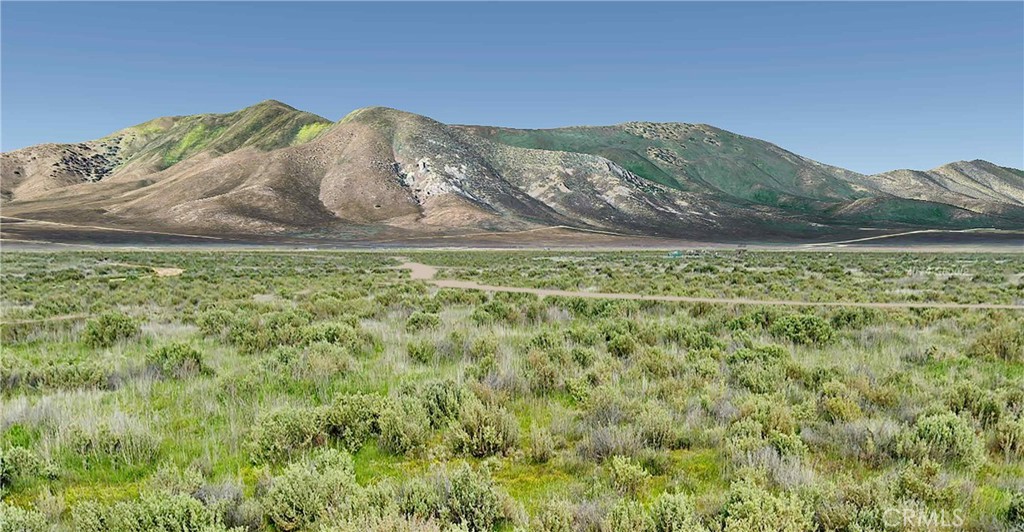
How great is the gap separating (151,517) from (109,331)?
1078cm

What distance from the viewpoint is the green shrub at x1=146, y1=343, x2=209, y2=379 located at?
9.27 m

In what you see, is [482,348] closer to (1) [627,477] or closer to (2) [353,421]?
(2) [353,421]

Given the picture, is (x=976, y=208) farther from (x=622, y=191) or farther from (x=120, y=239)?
(x=120, y=239)

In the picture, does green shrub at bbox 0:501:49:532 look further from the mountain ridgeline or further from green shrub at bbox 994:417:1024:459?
the mountain ridgeline

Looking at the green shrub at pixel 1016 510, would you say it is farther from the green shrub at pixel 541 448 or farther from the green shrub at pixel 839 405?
the green shrub at pixel 541 448

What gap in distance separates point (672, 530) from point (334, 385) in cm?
→ 623

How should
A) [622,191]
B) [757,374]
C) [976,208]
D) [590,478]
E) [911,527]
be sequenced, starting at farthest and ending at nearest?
[976,208] < [622,191] < [757,374] < [590,478] < [911,527]

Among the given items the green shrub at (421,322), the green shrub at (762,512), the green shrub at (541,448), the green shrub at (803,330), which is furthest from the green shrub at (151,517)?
the green shrub at (803,330)

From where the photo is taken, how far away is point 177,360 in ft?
31.3

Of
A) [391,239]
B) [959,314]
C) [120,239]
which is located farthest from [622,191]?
[959,314]

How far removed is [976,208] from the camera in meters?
176

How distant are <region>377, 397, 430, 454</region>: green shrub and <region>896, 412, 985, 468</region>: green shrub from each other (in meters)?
5.57

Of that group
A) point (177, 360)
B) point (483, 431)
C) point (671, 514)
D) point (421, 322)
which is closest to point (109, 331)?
point (177, 360)

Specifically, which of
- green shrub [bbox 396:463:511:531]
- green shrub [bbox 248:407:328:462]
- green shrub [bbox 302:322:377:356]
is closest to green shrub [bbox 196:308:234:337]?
green shrub [bbox 302:322:377:356]
